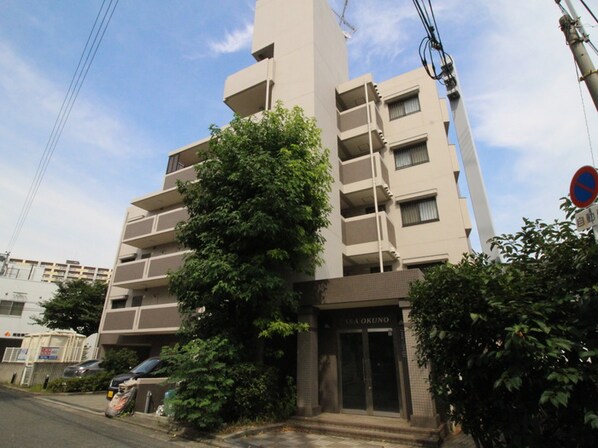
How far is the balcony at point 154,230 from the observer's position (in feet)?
66.8

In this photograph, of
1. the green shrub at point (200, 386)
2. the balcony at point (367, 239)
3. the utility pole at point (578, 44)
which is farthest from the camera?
the balcony at point (367, 239)

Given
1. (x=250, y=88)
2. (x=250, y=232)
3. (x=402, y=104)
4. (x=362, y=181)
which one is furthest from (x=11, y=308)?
(x=402, y=104)

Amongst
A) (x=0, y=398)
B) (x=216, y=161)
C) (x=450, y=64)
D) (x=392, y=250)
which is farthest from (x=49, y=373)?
(x=450, y=64)

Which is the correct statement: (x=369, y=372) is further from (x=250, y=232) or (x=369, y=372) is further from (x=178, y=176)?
(x=178, y=176)

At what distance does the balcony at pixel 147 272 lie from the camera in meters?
19.0

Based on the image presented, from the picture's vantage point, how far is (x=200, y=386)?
830cm

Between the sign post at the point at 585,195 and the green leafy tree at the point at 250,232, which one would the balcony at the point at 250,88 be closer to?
the green leafy tree at the point at 250,232

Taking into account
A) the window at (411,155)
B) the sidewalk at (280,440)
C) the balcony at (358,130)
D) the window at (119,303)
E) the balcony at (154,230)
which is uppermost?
the balcony at (358,130)

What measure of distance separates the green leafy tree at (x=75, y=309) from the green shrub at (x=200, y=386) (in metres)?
23.0

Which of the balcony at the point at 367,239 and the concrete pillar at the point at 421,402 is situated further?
the balcony at the point at 367,239

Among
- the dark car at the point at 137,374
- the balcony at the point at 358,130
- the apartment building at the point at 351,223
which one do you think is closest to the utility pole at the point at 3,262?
the apartment building at the point at 351,223

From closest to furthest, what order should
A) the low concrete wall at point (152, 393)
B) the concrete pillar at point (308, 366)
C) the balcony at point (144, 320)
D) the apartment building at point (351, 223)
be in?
1. the concrete pillar at point (308, 366)
2. the apartment building at point (351, 223)
3. the low concrete wall at point (152, 393)
4. the balcony at point (144, 320)

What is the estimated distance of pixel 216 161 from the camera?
11.0 meters

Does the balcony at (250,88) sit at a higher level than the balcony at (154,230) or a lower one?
higher
